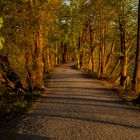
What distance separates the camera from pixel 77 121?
537 inches

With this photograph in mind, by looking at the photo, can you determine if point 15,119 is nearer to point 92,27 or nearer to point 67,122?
point 67,122

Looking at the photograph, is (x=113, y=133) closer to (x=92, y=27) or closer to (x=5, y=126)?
(x=5, y=126)

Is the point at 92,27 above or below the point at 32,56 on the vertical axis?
above

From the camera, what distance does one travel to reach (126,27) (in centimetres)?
3044

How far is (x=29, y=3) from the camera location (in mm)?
23594

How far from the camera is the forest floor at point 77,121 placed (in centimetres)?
1160

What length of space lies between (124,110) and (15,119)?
4716 millimetres

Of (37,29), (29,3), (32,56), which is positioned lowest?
(32,56)

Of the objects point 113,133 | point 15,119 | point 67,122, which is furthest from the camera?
point 15,119

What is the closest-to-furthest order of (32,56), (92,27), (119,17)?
1. (32,56)
2. (119,17)
3. (92,27)

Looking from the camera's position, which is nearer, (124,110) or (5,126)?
(5,126)

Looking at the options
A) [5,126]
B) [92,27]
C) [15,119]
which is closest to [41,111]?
[15,119]

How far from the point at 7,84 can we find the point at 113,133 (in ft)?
45.3

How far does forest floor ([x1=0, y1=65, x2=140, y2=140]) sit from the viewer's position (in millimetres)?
11602
